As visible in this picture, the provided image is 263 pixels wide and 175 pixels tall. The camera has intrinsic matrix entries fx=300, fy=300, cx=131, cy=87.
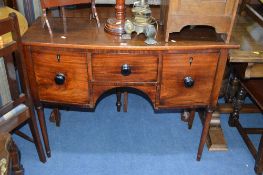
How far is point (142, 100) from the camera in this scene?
106 inches

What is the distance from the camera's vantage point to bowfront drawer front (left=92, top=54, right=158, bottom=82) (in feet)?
5.22

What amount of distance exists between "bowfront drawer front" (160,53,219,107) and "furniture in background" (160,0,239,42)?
138mm

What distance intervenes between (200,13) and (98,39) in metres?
0.55

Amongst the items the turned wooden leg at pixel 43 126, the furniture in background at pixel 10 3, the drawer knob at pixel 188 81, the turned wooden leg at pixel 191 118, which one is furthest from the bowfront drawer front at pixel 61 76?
the furniture in background at pixel 10 3

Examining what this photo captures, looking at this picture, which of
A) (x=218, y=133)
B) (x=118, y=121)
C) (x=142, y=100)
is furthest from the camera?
(x=142, y=100)

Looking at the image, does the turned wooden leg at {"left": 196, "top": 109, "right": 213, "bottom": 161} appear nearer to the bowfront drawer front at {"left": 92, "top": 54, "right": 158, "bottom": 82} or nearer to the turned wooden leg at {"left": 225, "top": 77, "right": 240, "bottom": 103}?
the bowfront drawer front at {"left": 92, "top": 54, "right": 158, "bottom": 82}

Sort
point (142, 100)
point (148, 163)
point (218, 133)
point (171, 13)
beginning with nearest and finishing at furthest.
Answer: point (171, 13) → point (148, 163) → point (218, 133) → point (142, 100)

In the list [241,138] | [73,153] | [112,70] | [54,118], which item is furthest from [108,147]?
[241,138]

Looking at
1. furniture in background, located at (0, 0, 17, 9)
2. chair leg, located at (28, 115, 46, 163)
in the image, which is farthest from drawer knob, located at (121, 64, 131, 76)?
furniture in background, located at (0, 0, 17, 9)

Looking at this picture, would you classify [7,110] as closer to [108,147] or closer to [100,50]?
[100,50]

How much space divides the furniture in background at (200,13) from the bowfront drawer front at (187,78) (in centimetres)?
14

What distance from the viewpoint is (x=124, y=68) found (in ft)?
5.28

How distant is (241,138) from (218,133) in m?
0.20

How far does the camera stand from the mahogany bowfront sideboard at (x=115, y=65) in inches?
61.8
